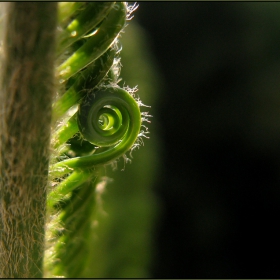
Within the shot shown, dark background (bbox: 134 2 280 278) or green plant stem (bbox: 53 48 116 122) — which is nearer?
green plant stem (bbox: 53 48 116 122)

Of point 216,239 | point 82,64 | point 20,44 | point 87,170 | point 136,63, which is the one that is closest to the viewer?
point 20,44

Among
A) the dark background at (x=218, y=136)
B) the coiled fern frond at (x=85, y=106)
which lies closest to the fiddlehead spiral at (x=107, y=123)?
A: the coiled fern frond at (x=85, y=106)

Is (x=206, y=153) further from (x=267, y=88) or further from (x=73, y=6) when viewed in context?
(x=73, y=6)

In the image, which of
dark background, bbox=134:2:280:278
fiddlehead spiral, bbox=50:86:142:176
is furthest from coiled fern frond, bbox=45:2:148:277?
dark background, bbox=134:2:280:278

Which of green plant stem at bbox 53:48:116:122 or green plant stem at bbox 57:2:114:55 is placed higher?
green plant stem at bbox 57:2:114:55

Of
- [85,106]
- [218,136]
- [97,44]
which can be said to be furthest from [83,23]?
[218,136]

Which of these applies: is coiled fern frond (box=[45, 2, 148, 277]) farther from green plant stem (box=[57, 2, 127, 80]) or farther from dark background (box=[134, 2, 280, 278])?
dark background (box=[134, 2, 280, 278])

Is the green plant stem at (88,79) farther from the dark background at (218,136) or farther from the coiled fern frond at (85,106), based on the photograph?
the dark background at (218,136)

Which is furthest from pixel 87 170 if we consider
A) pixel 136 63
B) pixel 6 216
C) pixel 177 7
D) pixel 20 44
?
pixel 177 7
